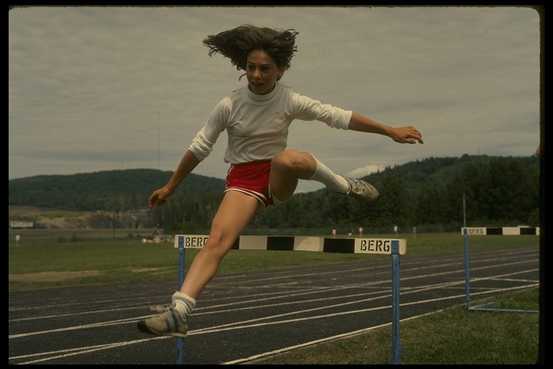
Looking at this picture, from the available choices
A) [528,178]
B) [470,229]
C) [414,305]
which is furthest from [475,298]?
[528,178]

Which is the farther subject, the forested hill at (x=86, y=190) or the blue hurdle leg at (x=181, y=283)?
the forested hill at (x=86, y=190)

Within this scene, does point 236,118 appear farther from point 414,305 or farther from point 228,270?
point 228,270


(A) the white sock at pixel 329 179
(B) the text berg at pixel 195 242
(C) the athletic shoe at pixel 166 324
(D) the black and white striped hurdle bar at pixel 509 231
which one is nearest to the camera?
(C) the athletic shoe at pixel 166 324

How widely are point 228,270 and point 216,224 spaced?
50.0 ft

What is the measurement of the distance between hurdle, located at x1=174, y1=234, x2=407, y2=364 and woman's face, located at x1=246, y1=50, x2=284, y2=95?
1.11m

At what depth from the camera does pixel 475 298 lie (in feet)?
31.8

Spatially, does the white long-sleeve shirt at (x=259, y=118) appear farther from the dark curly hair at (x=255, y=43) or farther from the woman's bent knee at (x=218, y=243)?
the woman's bent knee at (x=218, y=243)

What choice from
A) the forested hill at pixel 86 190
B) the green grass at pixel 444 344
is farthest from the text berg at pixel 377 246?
the forested hill at pixel 86 190

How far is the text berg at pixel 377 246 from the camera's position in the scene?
3752mm

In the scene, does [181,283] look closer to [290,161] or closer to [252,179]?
[252,179]

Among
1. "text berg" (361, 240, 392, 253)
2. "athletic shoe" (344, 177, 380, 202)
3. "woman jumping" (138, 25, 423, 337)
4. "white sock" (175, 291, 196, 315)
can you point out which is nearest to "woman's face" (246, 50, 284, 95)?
"woman jumping" (138, 25, 423, 337)

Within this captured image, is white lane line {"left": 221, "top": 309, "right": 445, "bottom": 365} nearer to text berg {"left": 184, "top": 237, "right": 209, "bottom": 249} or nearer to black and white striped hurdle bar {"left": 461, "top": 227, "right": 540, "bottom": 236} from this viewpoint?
text berg {"left": 184, "top": 237, "right": 209, "bottom": 249}

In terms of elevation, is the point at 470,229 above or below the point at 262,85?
below

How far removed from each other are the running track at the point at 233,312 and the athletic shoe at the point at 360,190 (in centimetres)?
198
